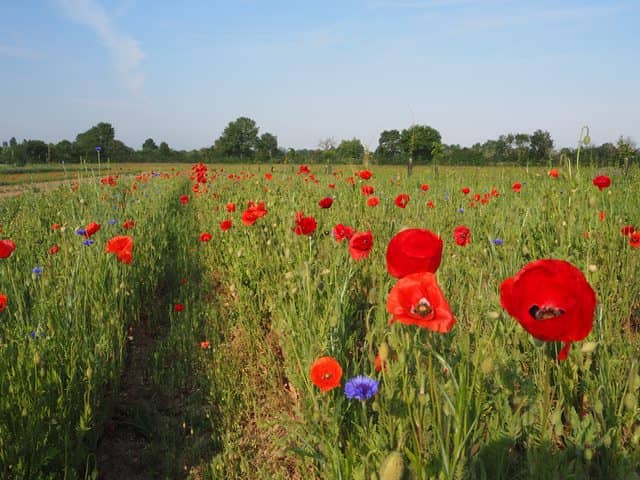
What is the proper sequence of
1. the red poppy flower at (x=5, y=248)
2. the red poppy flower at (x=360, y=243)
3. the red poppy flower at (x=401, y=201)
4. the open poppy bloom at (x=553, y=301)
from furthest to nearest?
the red poppy flower at (x=401, y=201), the red poppy flower at (x=5, y=248), the red poppy flower at (x=360, y=243), the open poppy bloom at (x=553, y=301)

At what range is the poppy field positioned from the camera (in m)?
1.06

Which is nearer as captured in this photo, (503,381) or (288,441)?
(503,381)

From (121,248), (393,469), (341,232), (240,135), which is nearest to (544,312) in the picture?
(393,469)

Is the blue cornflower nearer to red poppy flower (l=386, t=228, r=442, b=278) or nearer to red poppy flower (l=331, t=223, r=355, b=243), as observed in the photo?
red poppy flower (l=386, t=228, r=442, b=278)

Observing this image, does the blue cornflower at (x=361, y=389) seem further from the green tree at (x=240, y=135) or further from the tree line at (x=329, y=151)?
the green tree at (x=240, y=135)

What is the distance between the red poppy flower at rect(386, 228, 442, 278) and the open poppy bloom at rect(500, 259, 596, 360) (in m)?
0.20

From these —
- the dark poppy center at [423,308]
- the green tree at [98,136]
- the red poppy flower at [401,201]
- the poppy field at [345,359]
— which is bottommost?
the poppy field at [345,359]

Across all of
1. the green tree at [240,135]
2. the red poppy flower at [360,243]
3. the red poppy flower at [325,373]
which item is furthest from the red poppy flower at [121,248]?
the green tree at [240,135]

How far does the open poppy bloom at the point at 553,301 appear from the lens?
802 millimetres

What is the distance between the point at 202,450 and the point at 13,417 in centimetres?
75

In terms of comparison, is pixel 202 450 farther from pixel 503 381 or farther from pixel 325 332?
pixel 503 381

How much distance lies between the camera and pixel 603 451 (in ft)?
4.57

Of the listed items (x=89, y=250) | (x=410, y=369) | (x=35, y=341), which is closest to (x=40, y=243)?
(x=89, y=250)

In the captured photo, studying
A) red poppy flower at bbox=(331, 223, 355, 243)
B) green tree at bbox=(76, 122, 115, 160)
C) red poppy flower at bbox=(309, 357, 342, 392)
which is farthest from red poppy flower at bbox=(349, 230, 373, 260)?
green tree at bbox=(76, 122, 115, 160)
